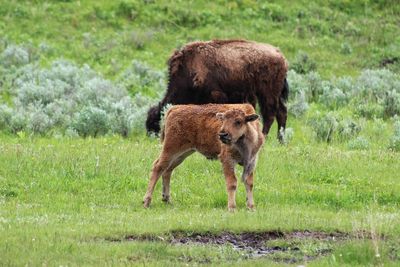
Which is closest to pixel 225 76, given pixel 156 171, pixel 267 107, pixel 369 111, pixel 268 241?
pixel 267 107

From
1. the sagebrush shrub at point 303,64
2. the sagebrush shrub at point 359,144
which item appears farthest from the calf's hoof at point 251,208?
the sagebrush shrub at point 303,64

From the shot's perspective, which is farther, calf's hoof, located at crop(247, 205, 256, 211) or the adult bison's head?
the adult bison's head

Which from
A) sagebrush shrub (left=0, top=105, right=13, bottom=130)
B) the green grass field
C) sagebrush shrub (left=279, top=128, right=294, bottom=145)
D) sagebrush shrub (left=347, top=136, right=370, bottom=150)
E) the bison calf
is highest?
the bison calf

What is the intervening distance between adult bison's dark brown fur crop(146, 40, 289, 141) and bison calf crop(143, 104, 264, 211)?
18.9 feet

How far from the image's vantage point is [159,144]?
16688mm

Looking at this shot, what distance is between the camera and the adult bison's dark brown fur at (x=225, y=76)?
1827 cm

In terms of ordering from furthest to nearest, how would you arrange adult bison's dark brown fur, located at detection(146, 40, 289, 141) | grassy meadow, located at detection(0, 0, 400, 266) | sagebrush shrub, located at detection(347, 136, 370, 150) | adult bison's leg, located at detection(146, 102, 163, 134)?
adult bison's leg, located at detection(146, 102, 163, 134), adult bison's dark brown fur, located at detection(146, 40, 289, 141), sagebrush shrub, located at detection(347, 136, 370, 150), grassy meadow, located at detection(0, 0, 400, 266)

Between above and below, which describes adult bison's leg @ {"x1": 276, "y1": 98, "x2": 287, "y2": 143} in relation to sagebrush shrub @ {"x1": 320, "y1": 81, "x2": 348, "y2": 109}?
above

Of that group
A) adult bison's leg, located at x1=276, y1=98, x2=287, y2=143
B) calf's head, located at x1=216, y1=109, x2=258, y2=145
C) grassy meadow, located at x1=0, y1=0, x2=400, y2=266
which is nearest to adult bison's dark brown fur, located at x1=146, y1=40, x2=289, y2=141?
adult bison's leg, located at x1=276, y1=98, x2=287, y2=143

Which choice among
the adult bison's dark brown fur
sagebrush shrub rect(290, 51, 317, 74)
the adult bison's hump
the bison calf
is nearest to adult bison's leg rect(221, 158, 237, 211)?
the bison calf

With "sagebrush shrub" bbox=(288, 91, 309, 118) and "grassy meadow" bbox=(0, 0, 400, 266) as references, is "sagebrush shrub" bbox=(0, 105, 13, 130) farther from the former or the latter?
"sagebrush shrub" bbox=(288, 91, 309, 118)

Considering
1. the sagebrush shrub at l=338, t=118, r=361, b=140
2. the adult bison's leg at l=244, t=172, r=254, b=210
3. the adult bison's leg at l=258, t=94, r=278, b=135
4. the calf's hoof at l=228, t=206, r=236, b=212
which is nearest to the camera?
the calf's hoof at l=228, t=206, r=236, b=212

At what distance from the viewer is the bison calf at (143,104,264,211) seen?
38.4ft

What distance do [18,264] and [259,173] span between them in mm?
6288
